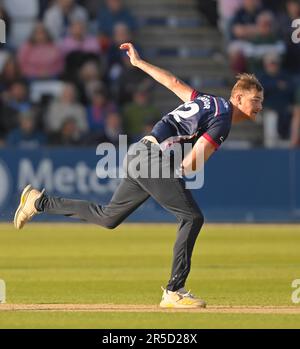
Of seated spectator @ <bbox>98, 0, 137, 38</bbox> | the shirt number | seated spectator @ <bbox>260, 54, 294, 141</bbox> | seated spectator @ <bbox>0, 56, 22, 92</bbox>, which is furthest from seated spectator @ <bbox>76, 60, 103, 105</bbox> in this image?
the shirt number

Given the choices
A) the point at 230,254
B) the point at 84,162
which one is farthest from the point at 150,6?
the point at 230,254

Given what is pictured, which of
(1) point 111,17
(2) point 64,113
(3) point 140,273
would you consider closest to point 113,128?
(2) point 64,113

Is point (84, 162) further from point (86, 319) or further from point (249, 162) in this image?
point (86, 319)

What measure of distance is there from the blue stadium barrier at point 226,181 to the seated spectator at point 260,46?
391 centimetres

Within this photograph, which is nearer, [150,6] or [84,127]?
[84,127]

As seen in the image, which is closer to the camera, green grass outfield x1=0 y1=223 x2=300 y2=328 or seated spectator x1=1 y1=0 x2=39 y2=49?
green grass outfield x1=0 y1=223 x2=300 y2=328

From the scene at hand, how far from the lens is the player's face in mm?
10906

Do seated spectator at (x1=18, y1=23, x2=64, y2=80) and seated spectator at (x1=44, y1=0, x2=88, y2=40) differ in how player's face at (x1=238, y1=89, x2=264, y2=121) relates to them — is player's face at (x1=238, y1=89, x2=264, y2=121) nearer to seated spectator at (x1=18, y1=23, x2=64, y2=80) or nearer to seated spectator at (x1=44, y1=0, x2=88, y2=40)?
seated spectator at (x1=18, y1=23, x2=64, y2=80)

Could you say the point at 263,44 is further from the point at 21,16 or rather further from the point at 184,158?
the point at 184,158

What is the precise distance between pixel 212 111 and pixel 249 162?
41.6 feet

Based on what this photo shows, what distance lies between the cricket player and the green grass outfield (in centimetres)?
54

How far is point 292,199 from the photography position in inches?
917

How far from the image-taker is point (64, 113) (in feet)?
82.8

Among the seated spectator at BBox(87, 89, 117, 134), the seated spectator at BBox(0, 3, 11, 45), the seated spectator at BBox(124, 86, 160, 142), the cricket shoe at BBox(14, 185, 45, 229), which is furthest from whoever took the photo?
the seated spectator at BBox(0, 3, 11, 45)
